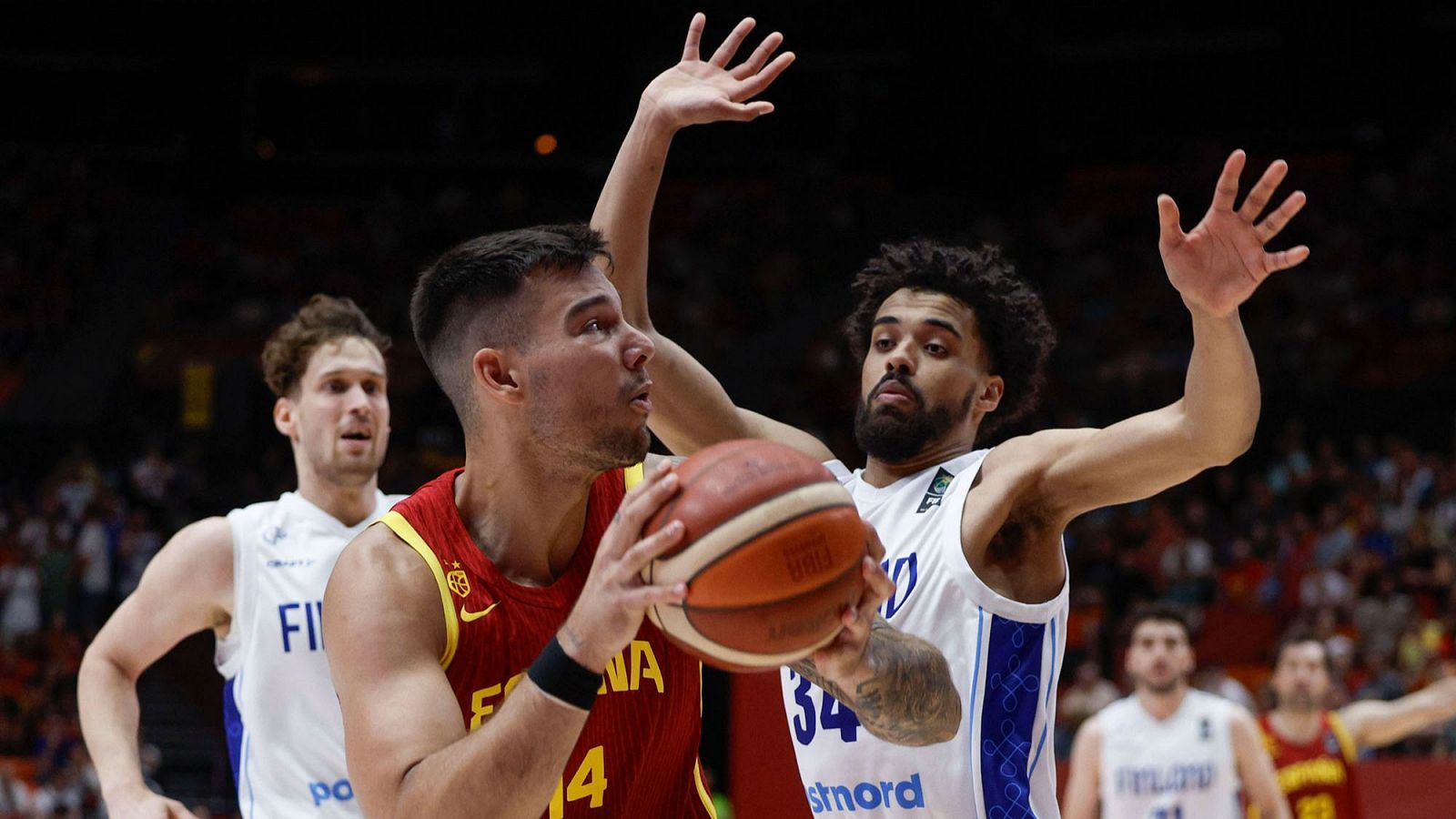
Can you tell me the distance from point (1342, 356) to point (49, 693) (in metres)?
13.3

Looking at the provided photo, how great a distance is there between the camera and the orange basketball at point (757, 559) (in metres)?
2.49

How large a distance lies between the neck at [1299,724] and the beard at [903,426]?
17.3ft

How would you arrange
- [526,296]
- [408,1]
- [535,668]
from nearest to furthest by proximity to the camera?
[535,668]
[526,296]
[408,1]

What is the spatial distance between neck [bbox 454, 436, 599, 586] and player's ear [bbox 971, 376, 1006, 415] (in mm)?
1506

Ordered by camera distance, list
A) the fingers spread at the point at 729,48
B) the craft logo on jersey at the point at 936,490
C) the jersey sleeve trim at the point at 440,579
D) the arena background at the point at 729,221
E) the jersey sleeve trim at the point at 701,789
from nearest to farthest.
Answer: the jersey sleeve trim at the point at 440,579
the jersey sleeve trim at the point at 701,789
the craft logo on jersey at the point at 936,490
the fingers spread at the point at 729,48
the arena background at the point at 729,221

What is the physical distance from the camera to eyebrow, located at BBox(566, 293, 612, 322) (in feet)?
9.71

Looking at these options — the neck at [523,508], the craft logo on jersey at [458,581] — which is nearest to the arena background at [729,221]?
the neck at [523,508]

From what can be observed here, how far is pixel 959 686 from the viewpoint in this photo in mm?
3746

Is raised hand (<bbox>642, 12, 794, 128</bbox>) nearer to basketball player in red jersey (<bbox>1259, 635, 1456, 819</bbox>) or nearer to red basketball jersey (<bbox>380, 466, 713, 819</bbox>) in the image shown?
red basketball jersey (<bbox>380, 466, 713, 819</bbox>)

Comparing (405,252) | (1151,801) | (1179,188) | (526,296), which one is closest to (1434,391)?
(1179,188)

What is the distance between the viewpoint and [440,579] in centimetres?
290

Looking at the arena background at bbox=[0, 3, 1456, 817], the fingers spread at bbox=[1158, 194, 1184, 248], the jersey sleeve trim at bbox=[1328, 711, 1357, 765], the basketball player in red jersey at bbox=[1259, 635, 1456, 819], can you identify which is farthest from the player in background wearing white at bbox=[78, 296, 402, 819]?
the arena background at bbox=[0, 3, 1456, 817]

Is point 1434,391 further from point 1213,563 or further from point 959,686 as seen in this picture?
point 959,686

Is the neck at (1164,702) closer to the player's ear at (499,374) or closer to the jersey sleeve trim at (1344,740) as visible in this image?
the jersey sleeve trim at (1344,740)
